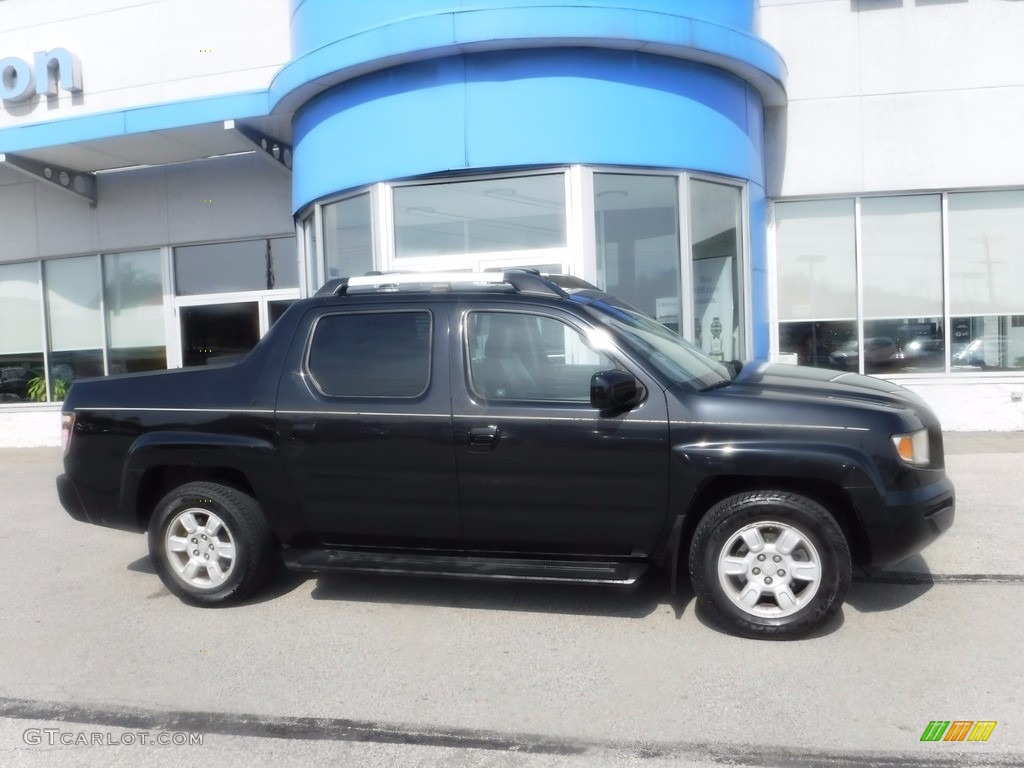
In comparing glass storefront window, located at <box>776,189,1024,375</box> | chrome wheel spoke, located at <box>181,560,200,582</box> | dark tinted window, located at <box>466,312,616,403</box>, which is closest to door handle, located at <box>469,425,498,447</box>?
dark tinted window, located at <box>466,312,616,403</box>

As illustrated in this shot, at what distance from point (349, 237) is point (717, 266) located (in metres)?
4.17

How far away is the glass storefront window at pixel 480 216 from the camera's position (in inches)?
366

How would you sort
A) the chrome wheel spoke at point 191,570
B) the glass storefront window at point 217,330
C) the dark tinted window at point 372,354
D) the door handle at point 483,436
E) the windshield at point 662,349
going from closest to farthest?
1. the door handle at point 483,436
2. the windshield at point 662,349
3. the dark tinted window at point 372,354
4. the chrome wheel spoke at point 191,570
5. the glass storefront window at point 217,330

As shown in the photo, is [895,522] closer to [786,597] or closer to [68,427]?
[786,597]

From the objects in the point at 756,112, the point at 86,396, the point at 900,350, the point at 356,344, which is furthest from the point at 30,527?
the point at 900,350

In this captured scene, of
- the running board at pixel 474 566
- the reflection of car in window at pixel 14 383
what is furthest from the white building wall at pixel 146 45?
the running board at pixel 474 566

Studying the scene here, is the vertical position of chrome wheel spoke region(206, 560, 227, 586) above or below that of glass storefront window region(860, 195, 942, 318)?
below

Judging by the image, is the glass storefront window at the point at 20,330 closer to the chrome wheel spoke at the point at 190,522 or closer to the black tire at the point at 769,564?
the chrome wheel spoke at the point at 190,522

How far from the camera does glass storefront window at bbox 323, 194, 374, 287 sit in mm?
9906

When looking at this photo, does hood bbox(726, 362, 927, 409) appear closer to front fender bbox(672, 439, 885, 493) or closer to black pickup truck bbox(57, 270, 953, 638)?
black pickup truck bbox(57, 270, 953, 638)

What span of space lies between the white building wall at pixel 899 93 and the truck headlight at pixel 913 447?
24.6ft

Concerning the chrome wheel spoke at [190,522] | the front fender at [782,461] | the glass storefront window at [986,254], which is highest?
the glass storefront window at [986,254]

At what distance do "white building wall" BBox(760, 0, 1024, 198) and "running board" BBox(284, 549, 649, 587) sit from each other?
8.25 m

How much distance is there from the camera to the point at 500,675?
4.26m
